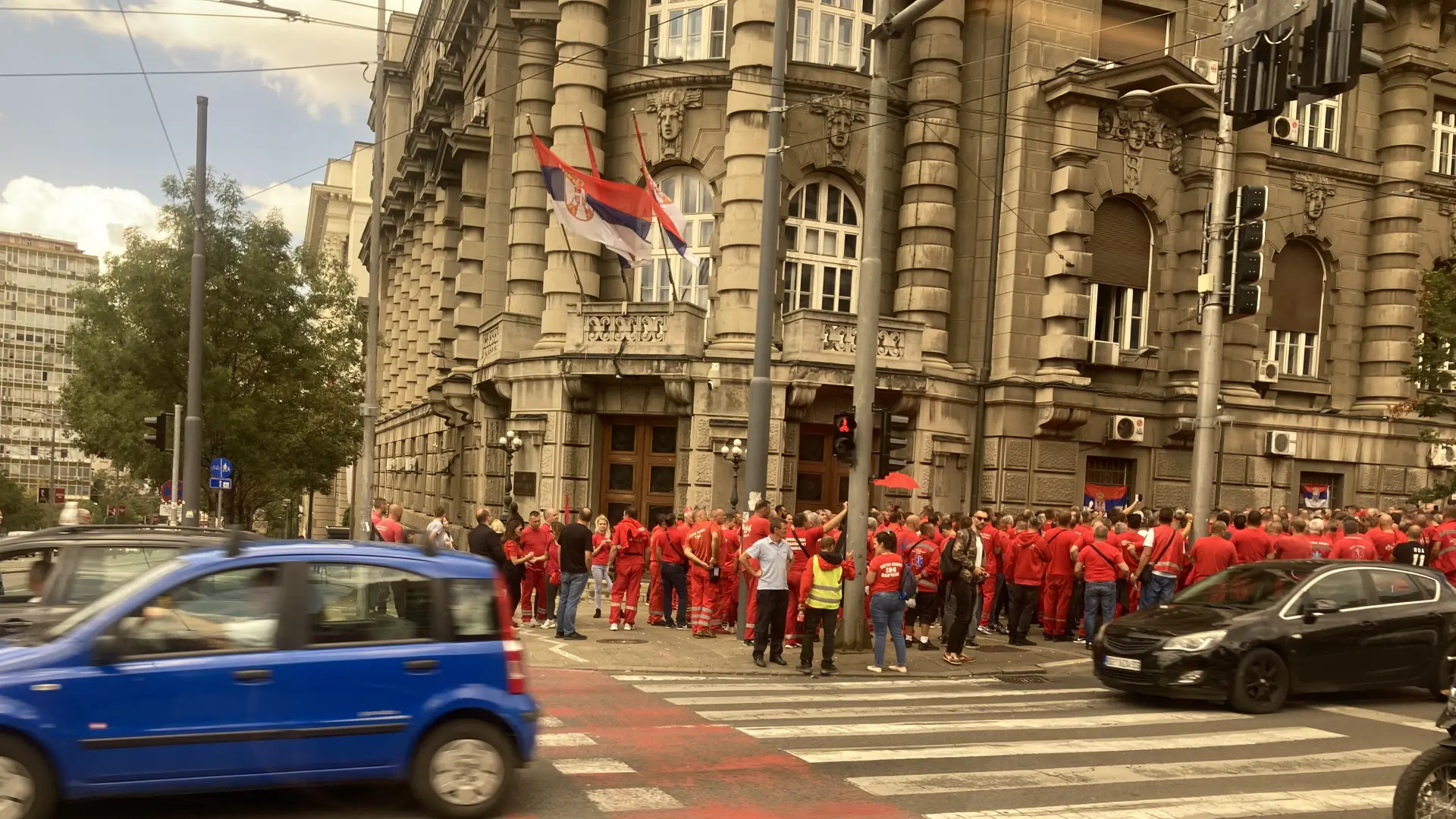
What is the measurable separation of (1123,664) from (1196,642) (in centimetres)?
76

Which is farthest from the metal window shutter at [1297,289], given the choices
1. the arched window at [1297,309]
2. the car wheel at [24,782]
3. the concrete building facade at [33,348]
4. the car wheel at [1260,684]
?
the concrete building facade at [33,348]

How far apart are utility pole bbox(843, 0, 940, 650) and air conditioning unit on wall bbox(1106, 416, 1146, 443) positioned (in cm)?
1209

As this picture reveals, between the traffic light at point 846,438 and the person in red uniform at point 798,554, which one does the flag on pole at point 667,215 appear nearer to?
the person in red uniform at point 798,554

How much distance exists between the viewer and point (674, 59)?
79.5 ft

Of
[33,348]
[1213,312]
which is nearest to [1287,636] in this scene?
[1213,312]

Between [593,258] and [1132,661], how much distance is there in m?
16.0

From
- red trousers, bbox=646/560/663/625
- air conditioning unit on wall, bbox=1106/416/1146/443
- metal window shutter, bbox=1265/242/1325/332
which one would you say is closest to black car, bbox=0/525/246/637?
red trousers, bbox=646/560/663/625

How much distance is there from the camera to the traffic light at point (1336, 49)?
31.4 feet

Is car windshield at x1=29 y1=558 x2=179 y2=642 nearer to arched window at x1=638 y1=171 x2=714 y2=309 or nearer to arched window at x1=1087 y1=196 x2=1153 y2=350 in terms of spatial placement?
arched window at x1=638 y1=171 x2=714 y2=309

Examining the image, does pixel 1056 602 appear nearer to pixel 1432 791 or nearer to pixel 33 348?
pixel 1432 791

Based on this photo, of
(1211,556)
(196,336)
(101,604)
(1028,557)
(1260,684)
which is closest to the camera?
(101,604)

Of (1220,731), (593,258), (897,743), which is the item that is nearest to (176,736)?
(897,743)

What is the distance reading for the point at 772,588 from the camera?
1347 cm

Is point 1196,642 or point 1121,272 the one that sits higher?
point 1121,272
